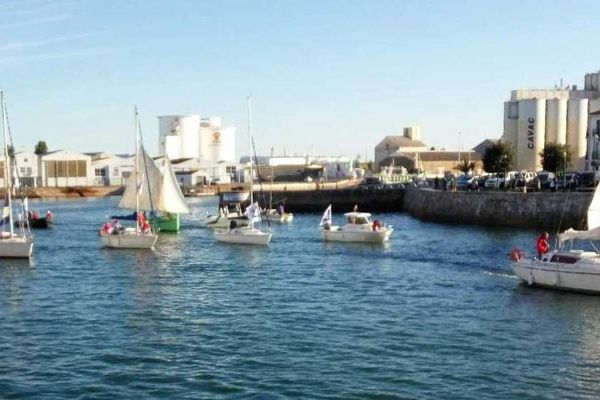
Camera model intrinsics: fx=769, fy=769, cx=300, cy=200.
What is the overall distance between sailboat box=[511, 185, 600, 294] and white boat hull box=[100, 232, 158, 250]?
97.1 ft

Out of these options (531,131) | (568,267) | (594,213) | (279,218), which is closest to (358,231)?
(594,213)

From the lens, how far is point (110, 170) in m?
184

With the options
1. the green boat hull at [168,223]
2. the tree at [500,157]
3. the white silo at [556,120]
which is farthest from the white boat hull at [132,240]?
→ the white silo at [556,120]

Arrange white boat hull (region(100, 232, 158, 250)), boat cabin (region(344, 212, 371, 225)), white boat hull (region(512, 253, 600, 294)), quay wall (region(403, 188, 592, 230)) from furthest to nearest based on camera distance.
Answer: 1. quay wall (region(403, 188, 592, 230))
2. boat cabin (region(344, 212, 371, 225))
3. white boat hull (region(100, 232, 158, 250))
4. white boat hull (region(512, 253, 600, 294))

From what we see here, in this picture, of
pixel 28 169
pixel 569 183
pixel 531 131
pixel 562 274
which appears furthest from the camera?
pixel 28 169

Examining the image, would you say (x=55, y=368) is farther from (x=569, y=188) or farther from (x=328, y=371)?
(x=569, y=188)

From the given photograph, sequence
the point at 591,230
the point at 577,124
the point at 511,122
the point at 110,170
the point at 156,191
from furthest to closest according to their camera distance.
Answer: the point at 110,170 → the point at 511,122 → the point at 577,124 → the point at 156,191 → the point at 591,230

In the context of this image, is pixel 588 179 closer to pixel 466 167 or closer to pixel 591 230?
pixel 591 230

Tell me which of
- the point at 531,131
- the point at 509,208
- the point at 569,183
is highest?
the point at 531,131

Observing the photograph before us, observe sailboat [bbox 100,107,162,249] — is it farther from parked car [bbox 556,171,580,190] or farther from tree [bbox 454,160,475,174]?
tree [bbox 454,160,475,174]

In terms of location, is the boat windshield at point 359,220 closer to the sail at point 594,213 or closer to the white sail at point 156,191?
the white sail at point 156,191

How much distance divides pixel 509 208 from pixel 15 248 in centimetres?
4680

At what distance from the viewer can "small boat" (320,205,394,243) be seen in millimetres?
61875

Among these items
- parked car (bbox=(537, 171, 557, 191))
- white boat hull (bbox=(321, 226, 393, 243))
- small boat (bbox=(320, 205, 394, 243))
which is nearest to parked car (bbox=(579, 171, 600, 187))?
parked car (bbox=(537, 171, 557, 191))
